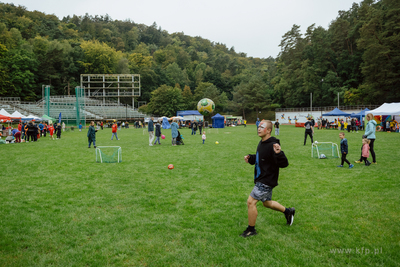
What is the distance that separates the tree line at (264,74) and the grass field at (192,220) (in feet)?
156

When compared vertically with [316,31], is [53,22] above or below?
above

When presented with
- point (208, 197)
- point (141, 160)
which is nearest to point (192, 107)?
point (141, 160)

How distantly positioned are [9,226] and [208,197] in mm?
3887

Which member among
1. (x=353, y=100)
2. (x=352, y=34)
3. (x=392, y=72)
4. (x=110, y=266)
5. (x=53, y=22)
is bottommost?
(x=110, y=266)

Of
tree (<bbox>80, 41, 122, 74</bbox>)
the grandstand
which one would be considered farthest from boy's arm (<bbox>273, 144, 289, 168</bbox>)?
tree (<bbox>80, 41, 122, 74</bbox>)

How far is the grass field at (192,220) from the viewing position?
350 cm

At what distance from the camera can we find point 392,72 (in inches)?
1746

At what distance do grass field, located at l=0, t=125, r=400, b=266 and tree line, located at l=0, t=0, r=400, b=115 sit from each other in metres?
47.7

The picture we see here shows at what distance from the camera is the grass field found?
3.50m

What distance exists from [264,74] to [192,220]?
316ft

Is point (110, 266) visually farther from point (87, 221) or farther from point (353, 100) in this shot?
point (353, 100)

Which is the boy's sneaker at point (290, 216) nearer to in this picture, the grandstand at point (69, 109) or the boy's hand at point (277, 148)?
the boy's hand at point (277, 148)

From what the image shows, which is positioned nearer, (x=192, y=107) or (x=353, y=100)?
(x=353, y=100)

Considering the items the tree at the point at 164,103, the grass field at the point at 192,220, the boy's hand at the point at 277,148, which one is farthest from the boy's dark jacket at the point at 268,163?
the tree at the point at 164,103
